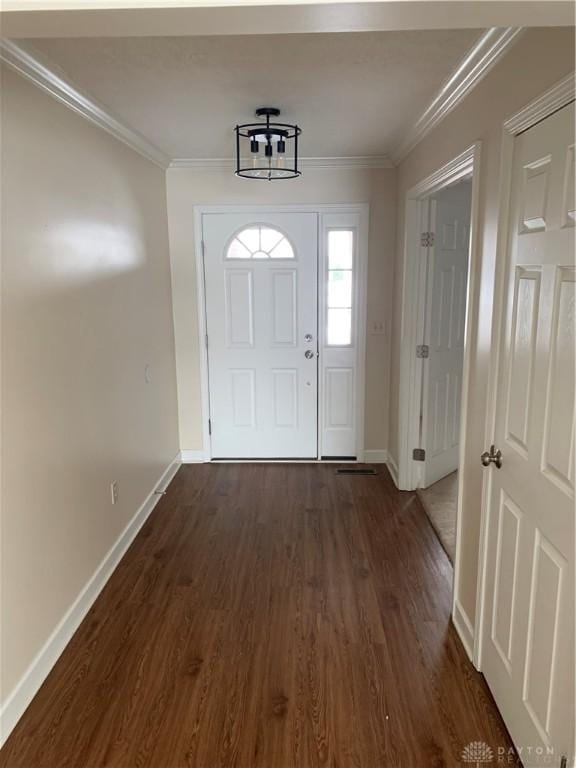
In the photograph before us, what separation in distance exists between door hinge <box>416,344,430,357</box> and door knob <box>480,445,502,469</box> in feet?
5.80

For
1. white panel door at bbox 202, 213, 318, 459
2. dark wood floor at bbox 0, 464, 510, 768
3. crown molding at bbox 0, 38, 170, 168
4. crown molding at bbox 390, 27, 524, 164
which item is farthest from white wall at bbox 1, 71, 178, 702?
crown molding at bbox 390, 27, 524, 164

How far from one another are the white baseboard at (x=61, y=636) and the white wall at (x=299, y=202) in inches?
62.7

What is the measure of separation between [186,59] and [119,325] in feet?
4.88

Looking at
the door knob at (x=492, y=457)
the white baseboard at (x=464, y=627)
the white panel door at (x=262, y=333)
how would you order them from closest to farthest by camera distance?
the door knob at (x=492, y=457)
the white baseboard at (x=464, y=627)
the white panel door at (x=262, y=333)

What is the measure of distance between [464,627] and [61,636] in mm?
1754

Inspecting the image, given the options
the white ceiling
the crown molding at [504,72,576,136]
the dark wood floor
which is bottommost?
the dark wood floor

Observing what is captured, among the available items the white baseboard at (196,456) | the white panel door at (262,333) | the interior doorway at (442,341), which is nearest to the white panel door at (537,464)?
the interior doorway at (442,341)

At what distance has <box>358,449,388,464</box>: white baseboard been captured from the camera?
14.8ft

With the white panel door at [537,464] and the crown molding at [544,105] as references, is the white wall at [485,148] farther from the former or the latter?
the white panel door at [537,464]

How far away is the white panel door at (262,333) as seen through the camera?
4219mm

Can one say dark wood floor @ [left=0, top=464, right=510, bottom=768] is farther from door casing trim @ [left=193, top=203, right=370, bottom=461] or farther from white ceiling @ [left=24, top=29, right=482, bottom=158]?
white ceiling @ [left=24, top=29, right=482, bottom=158]

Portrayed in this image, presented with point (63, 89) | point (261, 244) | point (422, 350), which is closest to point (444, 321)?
point (422, 350)

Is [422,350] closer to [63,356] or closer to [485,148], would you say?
[485,148]

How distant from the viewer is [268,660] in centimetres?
225
